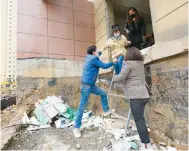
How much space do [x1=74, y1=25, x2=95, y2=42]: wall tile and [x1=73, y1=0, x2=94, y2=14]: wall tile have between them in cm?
62

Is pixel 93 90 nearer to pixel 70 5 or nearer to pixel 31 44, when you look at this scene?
pixel 31 44

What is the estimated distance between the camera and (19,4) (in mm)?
3670

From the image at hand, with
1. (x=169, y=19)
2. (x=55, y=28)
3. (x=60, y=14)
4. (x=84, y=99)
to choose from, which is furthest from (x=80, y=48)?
(x=169, y=19)

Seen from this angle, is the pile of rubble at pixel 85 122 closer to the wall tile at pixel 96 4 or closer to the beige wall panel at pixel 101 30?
the beige wall panel at pixel 101 30

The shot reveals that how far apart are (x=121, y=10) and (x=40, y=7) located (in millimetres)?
2555

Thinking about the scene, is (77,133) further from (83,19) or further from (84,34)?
(83,19)

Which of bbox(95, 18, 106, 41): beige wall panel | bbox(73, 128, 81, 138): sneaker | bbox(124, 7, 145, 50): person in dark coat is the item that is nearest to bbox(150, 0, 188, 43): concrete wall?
bbox(124, 7, 145, 50): person in dark coat

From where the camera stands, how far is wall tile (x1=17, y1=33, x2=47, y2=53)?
3.58 meters

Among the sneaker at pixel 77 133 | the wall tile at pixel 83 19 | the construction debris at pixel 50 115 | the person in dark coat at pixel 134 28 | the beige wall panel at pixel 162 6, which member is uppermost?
the wall tile at pixel 83 19

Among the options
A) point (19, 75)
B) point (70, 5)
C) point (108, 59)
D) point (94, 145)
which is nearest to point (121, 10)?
point (70, 5)

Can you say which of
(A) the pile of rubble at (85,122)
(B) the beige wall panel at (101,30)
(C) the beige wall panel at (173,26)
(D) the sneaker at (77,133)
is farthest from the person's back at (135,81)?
(B) the beige wall panel at (101,30)

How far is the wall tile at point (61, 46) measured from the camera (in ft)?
12.9

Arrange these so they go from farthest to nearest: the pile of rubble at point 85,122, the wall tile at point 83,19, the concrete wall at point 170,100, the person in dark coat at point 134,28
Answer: the wall tile at point 83,19
the person in dark coat at point 134,28
the pile of rubble at point 85,122
the concrete wall at point 170,100

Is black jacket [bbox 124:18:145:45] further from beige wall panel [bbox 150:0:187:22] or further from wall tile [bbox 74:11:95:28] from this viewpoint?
wall tile [bbox 74:11:95:28]
